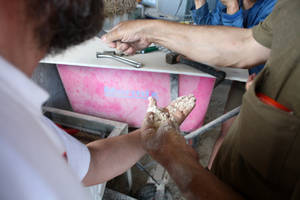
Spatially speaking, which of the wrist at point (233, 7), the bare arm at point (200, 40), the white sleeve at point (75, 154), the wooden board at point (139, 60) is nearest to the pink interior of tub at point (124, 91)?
the wooden board at point (139, 60)

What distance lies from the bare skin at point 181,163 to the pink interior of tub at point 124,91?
0.47 metres

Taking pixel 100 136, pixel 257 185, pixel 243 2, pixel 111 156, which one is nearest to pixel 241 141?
pixel 257 185

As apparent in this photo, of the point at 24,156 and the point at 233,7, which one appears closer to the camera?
the point at 24,156

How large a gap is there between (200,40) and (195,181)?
648 millimetres

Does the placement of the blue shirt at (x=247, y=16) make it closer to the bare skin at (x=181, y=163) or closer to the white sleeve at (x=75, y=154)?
the bare skin at (x=181, y=163)

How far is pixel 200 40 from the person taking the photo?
0.88 meters

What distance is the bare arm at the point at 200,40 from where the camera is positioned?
803mm

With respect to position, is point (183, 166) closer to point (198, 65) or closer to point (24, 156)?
point (24, 156)

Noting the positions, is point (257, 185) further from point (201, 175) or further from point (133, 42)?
point (133, 42)

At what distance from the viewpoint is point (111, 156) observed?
2.23ft

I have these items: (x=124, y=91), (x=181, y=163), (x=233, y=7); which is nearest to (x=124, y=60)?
(x=124, y=91)

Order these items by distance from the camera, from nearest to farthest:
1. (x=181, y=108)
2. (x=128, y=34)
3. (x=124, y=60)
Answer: (x=181, y=108)
(x=128, y=34)
(x=124, y=60)

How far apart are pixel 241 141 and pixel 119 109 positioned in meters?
0.97

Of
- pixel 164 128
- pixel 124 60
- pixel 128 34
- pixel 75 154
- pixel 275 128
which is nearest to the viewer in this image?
pixel 275 128
